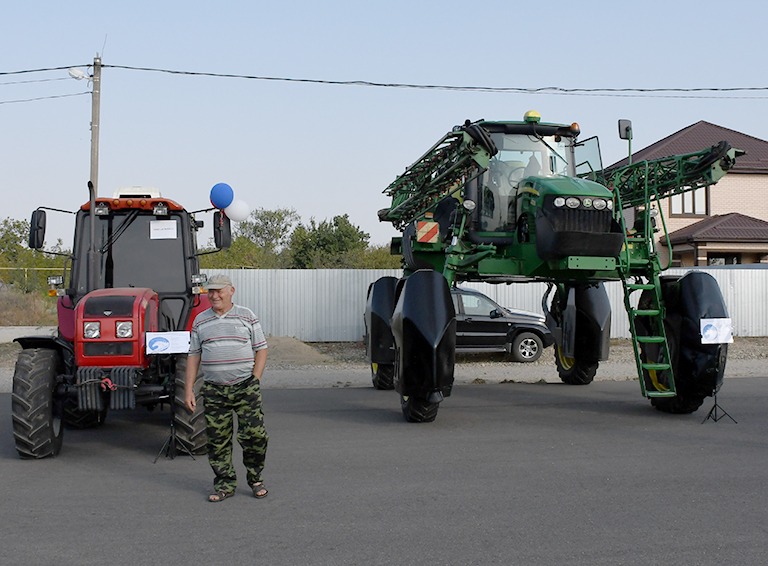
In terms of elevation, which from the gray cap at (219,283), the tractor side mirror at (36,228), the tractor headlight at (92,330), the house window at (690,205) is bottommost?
the tractor headlight at (92,330)

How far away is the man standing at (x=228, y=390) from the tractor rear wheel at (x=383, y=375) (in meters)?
6.87

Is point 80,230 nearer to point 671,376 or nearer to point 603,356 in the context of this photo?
point 671,376

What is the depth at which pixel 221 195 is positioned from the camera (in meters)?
10.2

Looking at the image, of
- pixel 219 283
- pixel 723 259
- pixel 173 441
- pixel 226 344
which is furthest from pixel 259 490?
pixel 723 259

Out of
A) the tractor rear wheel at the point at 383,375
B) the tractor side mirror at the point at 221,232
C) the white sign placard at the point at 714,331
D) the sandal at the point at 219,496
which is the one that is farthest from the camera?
the tractor rear wheel at the point at 383,375

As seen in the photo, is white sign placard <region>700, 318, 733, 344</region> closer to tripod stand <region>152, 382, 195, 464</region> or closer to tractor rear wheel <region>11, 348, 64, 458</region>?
tripod stand <region>152, 382, 195, 464</region>

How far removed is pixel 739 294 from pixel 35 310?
72.5ft

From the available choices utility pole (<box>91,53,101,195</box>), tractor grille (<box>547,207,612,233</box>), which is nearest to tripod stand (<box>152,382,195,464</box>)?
tractor grille (<box>547,207,612,233</box>)

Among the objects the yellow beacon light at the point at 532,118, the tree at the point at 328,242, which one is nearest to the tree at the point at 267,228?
the tree at the point at 328,242

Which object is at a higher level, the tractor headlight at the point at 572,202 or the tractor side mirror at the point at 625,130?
the tractor side mirror at the point at 625,130

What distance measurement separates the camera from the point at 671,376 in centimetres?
1025

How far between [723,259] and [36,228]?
94.5ft

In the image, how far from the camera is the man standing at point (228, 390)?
673 centimetres

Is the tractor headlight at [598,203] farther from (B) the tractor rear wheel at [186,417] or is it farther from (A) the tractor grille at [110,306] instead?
(A) the tractor grille at [110,306]
